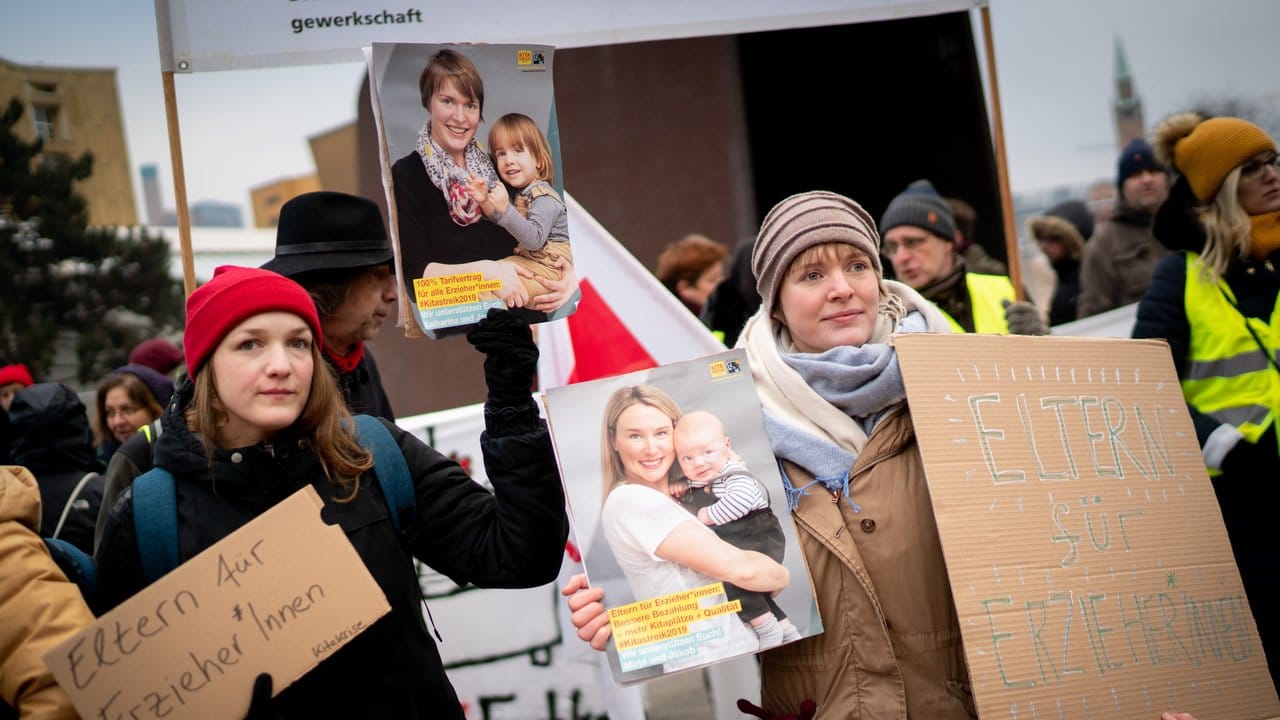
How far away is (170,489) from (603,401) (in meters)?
0.87

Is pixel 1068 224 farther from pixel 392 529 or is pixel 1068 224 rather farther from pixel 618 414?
pixel 392 529

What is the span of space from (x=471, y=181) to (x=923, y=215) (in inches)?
92.5

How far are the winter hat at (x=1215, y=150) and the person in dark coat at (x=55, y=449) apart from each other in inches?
158

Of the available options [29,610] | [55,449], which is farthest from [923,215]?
[55,449]

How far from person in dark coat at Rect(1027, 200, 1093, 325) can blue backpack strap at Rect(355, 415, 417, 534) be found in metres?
5.17

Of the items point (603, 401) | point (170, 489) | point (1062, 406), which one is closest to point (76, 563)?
point (170, 489)

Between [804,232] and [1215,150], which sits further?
[1215,150]

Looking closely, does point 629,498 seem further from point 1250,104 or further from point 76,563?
point 1250,104

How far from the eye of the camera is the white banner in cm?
321

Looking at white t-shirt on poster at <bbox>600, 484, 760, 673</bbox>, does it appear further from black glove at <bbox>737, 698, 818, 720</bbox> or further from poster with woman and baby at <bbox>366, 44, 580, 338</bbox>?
poster with woman and baby at <bbox>366, 44, 580, 338</bbox>

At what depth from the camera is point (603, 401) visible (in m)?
2.20

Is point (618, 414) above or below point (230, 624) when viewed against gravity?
above

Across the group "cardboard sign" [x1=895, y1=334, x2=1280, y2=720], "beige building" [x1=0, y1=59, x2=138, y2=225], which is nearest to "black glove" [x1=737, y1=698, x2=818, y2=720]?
"cardboard sign" [x1=895, y1=334, x2=1280, y2=720]

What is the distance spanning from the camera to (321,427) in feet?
7.14
